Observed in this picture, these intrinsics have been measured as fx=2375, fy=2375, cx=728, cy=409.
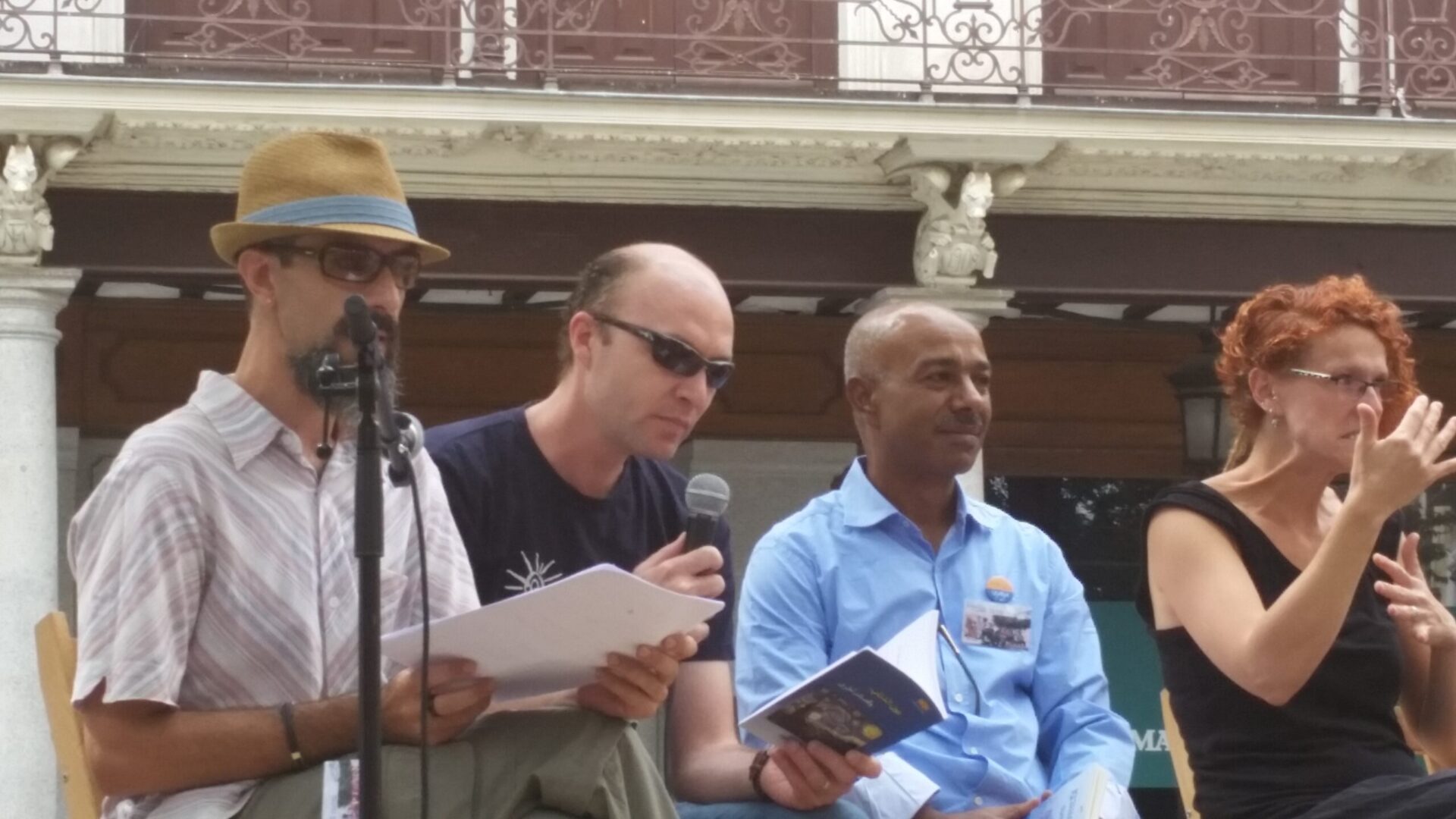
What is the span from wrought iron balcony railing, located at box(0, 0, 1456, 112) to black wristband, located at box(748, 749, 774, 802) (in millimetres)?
6967

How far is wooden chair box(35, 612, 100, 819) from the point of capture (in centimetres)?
340

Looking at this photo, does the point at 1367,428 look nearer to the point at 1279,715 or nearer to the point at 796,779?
the point at 1279,715

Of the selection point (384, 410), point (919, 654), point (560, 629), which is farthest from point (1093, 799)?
point (384, 410)

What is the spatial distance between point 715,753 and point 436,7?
776 centimetres

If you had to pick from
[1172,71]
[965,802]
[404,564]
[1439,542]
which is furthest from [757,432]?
[404,564]

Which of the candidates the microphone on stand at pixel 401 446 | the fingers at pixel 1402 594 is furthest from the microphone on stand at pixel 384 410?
the fingers at pixel 1402 594

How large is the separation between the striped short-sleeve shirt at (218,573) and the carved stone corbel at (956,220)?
7.88 meters

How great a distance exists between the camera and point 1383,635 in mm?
4188

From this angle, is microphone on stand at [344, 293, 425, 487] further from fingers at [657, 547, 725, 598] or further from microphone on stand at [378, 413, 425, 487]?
fingers at [657, 547, 725, 598]

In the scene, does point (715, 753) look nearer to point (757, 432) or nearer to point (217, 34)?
point (217, 34)

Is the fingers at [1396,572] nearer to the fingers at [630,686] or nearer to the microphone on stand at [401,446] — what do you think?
the fingers at [630,686]

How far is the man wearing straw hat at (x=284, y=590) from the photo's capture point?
3092mm

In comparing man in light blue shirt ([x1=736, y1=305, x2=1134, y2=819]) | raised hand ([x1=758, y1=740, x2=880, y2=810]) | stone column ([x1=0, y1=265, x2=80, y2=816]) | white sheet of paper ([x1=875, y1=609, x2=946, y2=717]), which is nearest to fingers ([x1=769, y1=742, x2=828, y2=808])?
raised hand ([x1=758, y1=740, x2=880, y2=810])

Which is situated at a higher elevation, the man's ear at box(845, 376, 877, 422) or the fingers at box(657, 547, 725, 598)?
the man's ear at box(845, 376, 877, 422)
